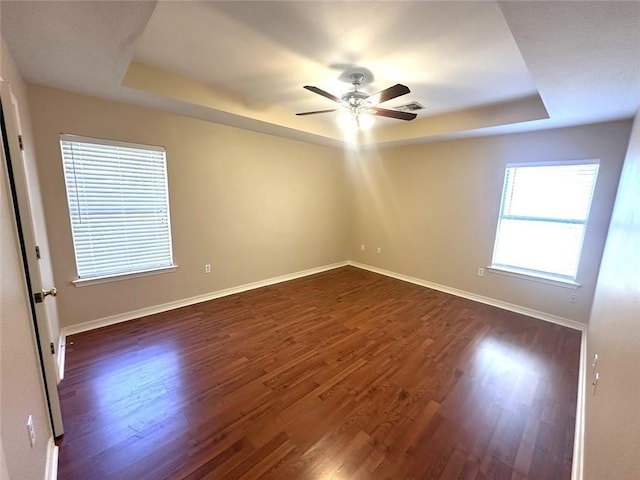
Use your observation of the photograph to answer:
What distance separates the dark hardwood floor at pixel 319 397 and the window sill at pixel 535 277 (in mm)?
544

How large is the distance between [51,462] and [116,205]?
233cm

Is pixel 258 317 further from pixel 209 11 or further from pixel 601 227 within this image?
pixel 601 227

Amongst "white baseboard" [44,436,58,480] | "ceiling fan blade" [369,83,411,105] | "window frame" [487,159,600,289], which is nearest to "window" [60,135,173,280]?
"white baseboard" [44,436,58,480]

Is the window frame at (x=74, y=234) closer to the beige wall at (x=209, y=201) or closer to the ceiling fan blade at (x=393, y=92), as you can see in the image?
the beige wall at (x=209, y=201)

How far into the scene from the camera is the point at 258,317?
3.38 m

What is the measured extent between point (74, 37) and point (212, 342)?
8.49 feet

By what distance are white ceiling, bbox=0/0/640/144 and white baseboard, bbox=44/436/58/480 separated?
2.33 metres

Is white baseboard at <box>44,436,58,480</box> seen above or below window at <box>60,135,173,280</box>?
below

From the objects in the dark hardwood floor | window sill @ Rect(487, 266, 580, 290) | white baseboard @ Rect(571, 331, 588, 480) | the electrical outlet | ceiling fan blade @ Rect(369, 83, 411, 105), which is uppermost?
ceiling fan blade @ Rect(369, 83, 411, 105)

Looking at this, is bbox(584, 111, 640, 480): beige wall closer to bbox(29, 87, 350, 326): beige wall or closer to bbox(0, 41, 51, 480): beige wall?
bbox(0, 41, 51, 480): beige wall

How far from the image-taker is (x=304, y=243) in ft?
16.6

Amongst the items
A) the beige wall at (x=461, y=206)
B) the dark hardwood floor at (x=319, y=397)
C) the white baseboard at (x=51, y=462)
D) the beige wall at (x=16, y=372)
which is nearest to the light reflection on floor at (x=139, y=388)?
the dark hardwood floor at (x=319, y=397)

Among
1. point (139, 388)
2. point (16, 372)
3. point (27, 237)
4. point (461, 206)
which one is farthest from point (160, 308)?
point (461, 206)

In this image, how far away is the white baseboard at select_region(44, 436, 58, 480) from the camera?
1415mm
